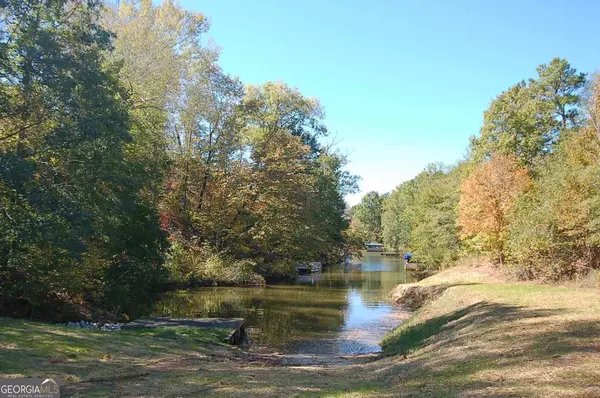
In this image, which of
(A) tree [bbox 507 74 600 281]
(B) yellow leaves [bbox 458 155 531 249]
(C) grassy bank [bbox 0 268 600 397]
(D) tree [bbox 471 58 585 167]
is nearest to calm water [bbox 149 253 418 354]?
(C) grassy bank [bbox 0 268 600 397]

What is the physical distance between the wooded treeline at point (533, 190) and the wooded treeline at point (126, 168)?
13.5 meters

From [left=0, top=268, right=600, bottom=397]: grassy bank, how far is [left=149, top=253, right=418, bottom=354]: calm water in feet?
13.1

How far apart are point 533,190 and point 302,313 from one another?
15382 mm

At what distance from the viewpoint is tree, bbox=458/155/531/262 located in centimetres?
2733

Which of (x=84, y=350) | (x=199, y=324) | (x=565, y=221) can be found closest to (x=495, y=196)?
(x=565, y=221)

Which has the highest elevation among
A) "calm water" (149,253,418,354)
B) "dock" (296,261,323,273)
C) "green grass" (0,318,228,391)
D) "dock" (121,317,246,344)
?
"dock" (296,261,323,273)

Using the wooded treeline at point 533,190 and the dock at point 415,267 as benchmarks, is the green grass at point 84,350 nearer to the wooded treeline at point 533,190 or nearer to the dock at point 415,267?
the wooded treeline at point 533,190

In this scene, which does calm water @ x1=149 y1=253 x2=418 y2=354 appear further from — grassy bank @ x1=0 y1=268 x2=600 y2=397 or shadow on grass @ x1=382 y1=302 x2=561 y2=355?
grassy bank @ x1=0 y1=268 x2=600 y2=397

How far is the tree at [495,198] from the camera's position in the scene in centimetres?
2733

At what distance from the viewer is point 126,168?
16281 millimetres

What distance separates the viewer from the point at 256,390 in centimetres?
643

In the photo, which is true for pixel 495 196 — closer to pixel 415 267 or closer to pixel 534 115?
pixel 534 115

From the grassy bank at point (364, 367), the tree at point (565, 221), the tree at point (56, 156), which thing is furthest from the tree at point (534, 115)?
the tree at point (56, 156)

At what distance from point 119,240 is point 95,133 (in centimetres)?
652
